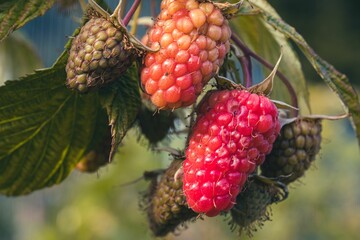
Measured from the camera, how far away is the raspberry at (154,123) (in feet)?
3.49

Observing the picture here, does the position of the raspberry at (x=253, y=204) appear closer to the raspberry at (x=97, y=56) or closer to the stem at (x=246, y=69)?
the stem at (x=246, y=69)

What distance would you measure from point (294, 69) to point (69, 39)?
36 centimetres

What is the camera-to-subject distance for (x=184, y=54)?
0.84 meters

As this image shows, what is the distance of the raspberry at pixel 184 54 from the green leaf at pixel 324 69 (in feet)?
0.43

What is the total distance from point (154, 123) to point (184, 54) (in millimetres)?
255

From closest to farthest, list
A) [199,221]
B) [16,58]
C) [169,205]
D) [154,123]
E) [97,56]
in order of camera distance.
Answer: [97,56] → [169,205] → [154,123] → [16,58] → [199,221]

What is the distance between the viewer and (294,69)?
1.12 m

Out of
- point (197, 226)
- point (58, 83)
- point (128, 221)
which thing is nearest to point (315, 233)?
point (197, 226)

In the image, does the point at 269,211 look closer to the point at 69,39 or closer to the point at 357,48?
the point at 69,39

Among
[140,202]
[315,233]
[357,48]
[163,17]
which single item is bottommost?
[357,48]

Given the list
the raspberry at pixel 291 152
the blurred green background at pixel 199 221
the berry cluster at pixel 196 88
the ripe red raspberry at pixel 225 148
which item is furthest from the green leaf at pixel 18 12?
the blurred green background at pixel 199 221

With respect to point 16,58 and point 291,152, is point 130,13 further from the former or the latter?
point 16,58

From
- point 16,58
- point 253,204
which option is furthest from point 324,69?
point 16,58

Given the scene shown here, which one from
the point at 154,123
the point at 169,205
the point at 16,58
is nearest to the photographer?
the point at 169,205
